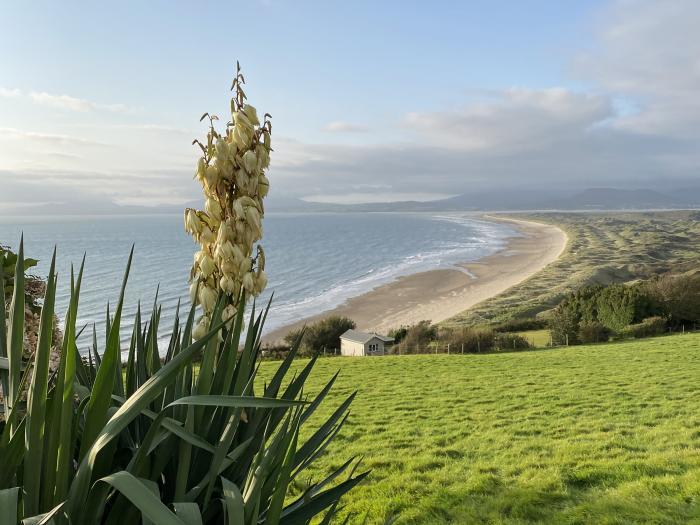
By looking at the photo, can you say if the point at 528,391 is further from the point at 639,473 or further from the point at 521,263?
the point at 521,263

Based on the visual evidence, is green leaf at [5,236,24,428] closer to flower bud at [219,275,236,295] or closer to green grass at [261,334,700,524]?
flower bud at [219,275,236,295]

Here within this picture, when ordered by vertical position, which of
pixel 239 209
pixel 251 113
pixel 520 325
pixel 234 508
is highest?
pixel 251 113

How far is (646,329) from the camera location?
21.7 meters

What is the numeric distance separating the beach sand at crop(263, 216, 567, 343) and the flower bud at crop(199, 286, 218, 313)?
22.9 meters

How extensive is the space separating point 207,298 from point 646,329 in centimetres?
2442

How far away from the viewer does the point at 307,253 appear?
64.9 m

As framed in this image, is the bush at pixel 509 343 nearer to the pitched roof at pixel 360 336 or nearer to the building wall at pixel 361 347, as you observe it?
the pitched roof at pixel 360 336

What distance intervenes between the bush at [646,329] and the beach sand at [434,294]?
33.1 ft

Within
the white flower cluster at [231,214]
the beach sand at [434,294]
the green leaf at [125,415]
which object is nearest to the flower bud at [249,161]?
the white flower cluster at [231,214]

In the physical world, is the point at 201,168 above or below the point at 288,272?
above

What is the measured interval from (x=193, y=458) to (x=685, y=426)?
22.6 ft

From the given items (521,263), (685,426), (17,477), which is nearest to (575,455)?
(685,426)

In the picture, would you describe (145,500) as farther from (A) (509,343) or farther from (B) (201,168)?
(A) (509,343)

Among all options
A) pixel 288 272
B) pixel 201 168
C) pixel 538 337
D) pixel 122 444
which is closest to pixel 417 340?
pixel 538 337
